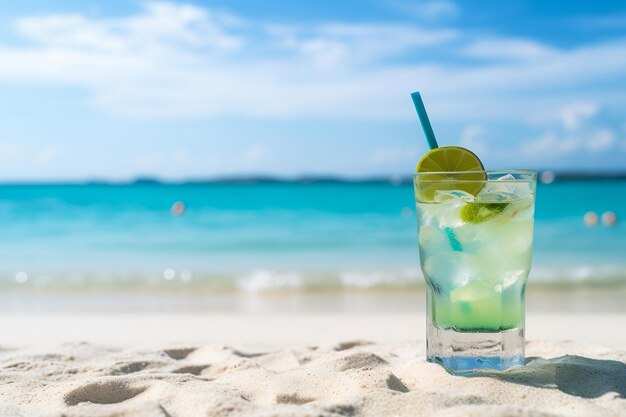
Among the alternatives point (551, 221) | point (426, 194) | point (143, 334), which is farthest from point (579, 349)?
point (551, 221)

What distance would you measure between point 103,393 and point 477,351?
129 cm

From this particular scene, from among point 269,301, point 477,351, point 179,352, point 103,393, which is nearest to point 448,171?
point 477,351

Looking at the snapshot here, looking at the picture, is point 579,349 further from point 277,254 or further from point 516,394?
point 277,254

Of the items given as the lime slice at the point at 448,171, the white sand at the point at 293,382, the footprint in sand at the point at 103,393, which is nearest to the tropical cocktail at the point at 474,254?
the lime slice at the point at 448,171

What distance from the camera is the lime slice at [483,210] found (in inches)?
99.6

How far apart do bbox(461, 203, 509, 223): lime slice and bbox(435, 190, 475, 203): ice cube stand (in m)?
0.02

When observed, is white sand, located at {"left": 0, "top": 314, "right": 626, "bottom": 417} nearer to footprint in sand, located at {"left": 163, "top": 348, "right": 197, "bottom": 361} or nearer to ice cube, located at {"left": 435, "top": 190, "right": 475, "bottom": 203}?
footprint in sand, located at {"left": 163, "top": 348, "right": 197, "bottom": 361}

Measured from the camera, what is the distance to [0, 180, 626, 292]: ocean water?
7.92 metres

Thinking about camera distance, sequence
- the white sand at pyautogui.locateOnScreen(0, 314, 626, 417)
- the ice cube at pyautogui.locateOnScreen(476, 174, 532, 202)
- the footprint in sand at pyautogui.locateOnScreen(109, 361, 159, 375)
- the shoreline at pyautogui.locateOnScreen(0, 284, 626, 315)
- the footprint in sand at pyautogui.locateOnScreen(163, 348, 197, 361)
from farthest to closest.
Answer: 1. the shoreline at pyautogui.locateOnScreen(0, 284, 626, 315)
2. the footprint in sand at pyautogui.locateOnScreen(163, 348, 197, 361)
3. the footprint in sand at pyautogui.locateOnScreen(109, 361, 159, 375)
4. the ice cube at pyautogui.locateOnScreen(476, 174, 532, 202)
5. the white sand at pyautogui.locateOnScreen(0, 314, 626, 417)

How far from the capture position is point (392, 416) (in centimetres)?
206

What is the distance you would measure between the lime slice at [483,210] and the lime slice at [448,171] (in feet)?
0.17

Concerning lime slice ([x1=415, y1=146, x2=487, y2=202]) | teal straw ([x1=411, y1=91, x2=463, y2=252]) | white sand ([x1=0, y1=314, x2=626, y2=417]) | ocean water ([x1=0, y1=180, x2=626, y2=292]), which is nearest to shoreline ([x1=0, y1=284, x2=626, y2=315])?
ocean water ([x1=0, y1=180, x2=626, y2=292])

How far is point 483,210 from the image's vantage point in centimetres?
253

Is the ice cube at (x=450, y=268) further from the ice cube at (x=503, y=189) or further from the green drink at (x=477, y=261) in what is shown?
the ice cube at (x=503, y=189)
